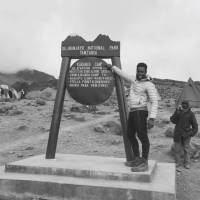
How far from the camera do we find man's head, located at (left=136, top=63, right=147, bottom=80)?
22.4 ft

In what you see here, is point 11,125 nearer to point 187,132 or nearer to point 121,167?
point 187,132

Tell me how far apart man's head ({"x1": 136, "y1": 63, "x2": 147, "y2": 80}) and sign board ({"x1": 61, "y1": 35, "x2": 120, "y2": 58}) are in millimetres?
1310

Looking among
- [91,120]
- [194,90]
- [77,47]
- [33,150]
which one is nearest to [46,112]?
[91,120]

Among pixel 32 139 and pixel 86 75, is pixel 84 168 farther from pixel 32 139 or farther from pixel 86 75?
pixel 32 139

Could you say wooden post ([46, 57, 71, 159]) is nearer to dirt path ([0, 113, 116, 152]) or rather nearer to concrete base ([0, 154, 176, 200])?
concrete base ([0, 154, 176, 200])

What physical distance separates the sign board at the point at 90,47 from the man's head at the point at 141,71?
131cm

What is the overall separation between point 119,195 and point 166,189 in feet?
2.53

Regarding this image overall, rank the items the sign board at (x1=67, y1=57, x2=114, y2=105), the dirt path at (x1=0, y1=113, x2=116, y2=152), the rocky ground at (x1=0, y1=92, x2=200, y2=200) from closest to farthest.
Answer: the sign board at (x1=67, y1=57, x2=114, y2=105) → the rocky ground at (x1=0, y1=92, x2=200, y2=200) → the dirt path at (x1=0, y1=113, x2=116, y2=152)

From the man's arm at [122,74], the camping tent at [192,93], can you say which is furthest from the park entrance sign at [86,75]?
the camping tent at [192,93]

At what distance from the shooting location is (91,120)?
63.1 feet

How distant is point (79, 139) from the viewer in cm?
1443

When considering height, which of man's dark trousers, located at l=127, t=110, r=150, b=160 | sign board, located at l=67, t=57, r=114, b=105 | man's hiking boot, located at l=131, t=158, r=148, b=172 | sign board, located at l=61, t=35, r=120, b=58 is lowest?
man's hiking boot, located at l=131, t=158, r=148, b=172

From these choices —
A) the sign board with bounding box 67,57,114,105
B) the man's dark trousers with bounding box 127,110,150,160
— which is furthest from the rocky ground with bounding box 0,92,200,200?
the sign board with bounding box 67,57,114,105

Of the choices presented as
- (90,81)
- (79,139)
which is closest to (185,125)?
(90,81)
